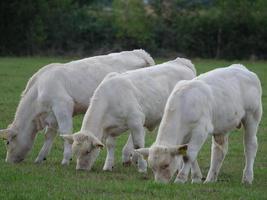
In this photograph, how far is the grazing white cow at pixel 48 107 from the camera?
1440cm

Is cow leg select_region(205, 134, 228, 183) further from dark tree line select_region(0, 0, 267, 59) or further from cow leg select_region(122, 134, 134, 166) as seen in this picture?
dark tree line select_region(0, 0, 267, 59)

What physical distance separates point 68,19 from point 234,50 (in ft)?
39.5

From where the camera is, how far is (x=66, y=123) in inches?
568

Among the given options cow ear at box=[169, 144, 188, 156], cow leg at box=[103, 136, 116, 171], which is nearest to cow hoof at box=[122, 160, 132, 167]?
cow leg at box=[103, 136, 116, 171]

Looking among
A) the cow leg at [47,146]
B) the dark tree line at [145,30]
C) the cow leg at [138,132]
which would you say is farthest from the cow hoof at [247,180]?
the dark tree line at [145,30]

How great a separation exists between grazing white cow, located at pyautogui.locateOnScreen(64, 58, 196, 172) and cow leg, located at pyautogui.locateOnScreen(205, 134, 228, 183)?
1295 millimetres

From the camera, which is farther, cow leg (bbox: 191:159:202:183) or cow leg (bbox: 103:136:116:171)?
cow leg (bbox: 103:136:116:171)

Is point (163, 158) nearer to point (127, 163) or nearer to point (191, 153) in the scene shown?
point (191, 153)

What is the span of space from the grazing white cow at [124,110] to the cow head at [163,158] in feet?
4.91

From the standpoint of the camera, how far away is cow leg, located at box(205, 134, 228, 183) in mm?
12531

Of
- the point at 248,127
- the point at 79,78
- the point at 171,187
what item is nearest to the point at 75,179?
the point at 171,187

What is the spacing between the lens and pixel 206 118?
11.6 metres

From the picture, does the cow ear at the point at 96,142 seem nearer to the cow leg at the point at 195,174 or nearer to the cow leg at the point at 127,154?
the cow leg at the point at 195,174

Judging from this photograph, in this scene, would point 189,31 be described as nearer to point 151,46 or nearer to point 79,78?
point 151,46
